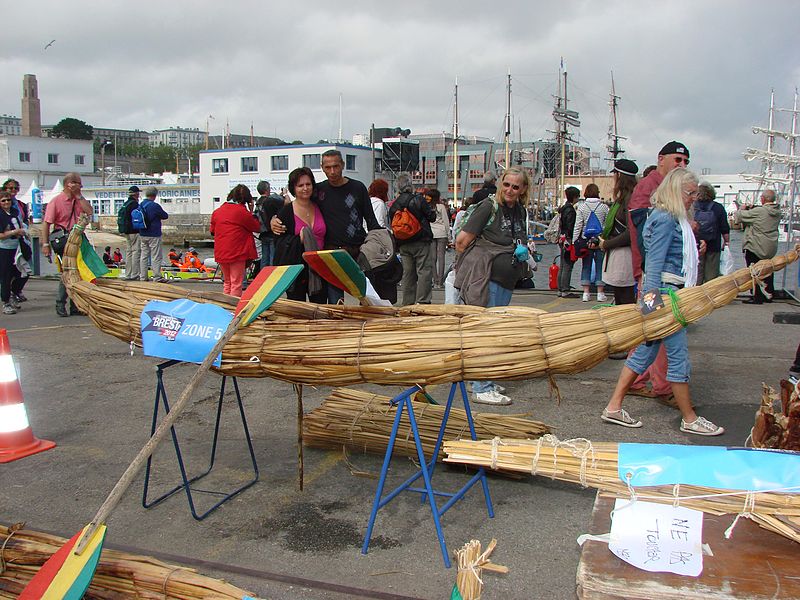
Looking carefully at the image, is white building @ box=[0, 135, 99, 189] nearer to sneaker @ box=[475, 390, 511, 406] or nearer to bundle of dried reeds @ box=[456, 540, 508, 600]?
sneaker @ box=[475, 390, 511, 406]

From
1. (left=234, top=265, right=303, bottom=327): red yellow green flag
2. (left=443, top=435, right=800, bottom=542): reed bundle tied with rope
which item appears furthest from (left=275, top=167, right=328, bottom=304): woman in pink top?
(left=443, top=435, right=800, bottom=542): reed bundle tied with rope

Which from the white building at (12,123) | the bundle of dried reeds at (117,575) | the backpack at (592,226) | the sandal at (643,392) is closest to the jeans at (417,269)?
the backpack at (592,226)

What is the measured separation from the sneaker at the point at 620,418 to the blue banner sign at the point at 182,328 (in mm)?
3003

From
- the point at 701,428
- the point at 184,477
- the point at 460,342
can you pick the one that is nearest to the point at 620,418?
the point at 701,428

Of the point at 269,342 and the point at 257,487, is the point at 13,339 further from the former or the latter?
the point at 269,342

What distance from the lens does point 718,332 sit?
8.33 m

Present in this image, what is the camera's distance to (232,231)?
8875mm

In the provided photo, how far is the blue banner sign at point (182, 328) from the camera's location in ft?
10.2

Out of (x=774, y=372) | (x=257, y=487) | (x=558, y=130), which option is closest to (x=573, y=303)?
(x=774, y=372)

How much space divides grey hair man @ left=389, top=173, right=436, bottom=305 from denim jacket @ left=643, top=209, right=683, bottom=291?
14.0 feet

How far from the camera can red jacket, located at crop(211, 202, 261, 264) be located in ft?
28.9

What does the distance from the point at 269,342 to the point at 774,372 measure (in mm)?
5361

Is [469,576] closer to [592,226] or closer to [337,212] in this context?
[337,212]

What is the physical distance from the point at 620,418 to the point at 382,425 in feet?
6.03
